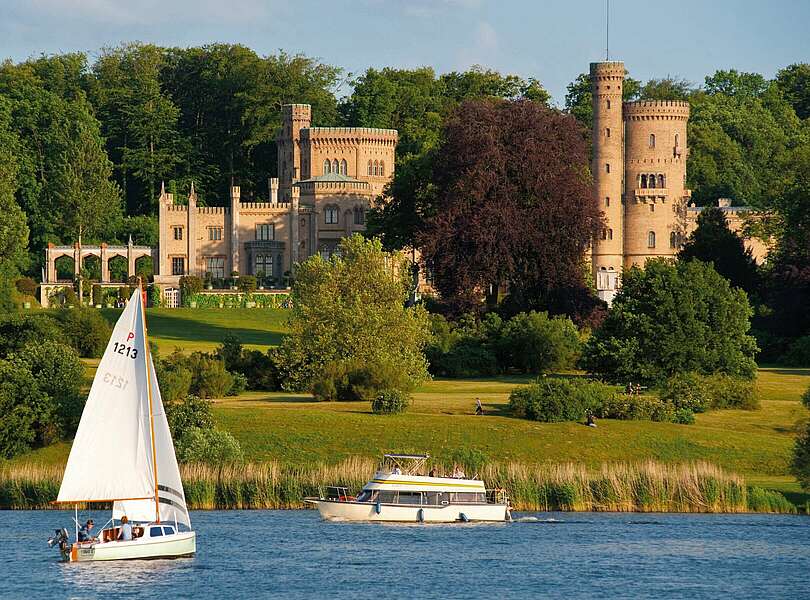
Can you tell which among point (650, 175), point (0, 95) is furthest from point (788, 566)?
point (0, 95)

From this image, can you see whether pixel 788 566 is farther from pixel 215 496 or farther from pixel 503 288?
pixel 503 288

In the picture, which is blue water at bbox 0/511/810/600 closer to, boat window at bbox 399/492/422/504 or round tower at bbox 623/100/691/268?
boat window at bbox 399/492/422/504

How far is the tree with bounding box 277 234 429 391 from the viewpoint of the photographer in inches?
3364

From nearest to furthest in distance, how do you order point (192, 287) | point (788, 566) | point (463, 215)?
1. point (788, 566)
2. point (463, 215)
3. point (192, 287)

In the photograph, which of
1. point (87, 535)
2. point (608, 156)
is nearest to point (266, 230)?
point (608, 156)

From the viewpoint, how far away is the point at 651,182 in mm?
147125

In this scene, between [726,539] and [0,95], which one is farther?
[0,95]

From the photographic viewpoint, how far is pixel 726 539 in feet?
191

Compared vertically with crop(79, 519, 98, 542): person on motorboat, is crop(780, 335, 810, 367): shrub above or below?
above

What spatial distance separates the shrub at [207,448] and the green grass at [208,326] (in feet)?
101

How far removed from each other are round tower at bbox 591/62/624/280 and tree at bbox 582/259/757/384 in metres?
55.0

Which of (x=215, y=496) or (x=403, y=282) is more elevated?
(x=403, y=282)

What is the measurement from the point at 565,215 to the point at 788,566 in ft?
176

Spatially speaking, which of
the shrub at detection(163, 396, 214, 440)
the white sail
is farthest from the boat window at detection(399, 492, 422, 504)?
the white sail
